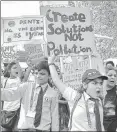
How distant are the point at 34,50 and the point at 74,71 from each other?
1.87m

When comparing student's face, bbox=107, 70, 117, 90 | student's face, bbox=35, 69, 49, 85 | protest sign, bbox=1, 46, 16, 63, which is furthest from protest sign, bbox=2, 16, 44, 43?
student's face, bbox=35, 69, 49, 85

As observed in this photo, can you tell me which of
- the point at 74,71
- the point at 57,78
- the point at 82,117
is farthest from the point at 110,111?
the point at 74,71

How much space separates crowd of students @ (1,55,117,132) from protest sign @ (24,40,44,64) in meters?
2.26

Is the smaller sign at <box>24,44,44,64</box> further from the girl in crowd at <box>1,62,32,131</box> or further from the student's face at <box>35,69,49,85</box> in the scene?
the student's face at <box>35,69,49,85</box>

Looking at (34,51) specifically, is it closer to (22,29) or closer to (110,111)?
(22,29)

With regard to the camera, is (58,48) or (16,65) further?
(16,65)

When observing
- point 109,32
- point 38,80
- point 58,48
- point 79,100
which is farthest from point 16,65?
point 109,32

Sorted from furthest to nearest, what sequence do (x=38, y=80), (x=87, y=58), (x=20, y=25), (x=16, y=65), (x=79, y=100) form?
1. (x=20, y=25)
2. (x=16, y=65)
3. (x=87, y=58)
4. (x=38, y=80)
5. (x=79, y=100)

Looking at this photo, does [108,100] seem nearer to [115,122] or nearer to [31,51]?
[115,122]

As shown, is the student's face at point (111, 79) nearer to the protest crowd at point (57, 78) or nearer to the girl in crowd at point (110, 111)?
the protest crowd at point (57, 78)

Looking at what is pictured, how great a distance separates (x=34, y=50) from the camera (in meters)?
9.12

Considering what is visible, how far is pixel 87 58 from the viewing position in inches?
298

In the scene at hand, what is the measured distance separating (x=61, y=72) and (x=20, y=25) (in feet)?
6.60

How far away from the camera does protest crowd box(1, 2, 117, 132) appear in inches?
186
